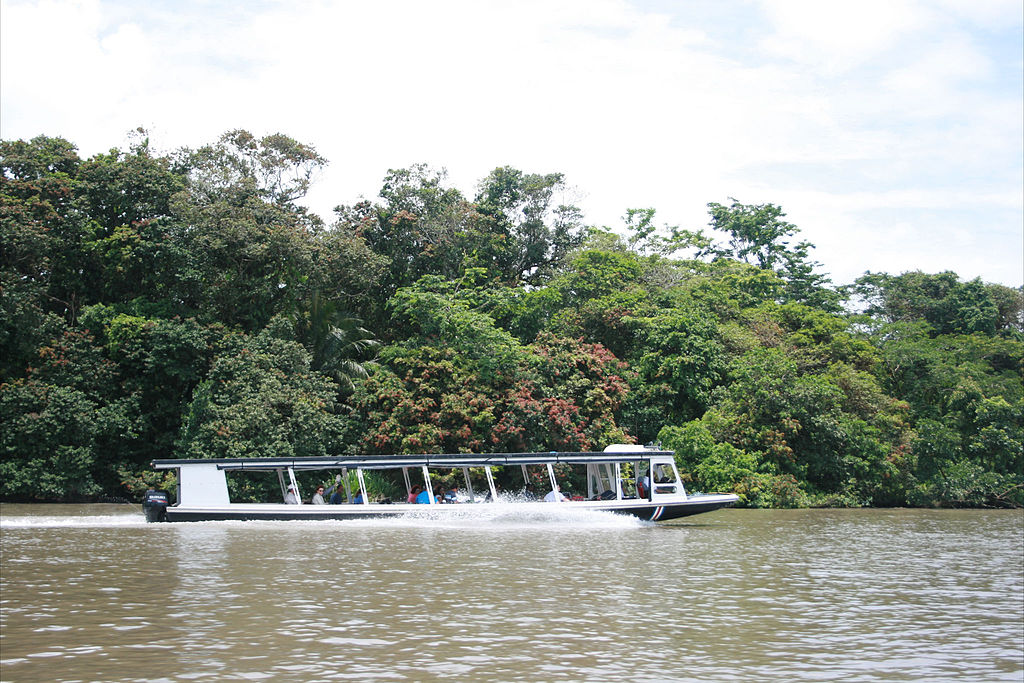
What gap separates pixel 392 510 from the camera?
894 inches

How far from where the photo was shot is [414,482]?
3016cm

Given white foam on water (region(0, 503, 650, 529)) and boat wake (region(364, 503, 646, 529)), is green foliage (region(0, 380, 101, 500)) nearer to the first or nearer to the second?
white foam on water (region(0, 503, 650, 529))

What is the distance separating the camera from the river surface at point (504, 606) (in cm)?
864

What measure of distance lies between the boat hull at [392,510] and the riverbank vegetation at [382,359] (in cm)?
534

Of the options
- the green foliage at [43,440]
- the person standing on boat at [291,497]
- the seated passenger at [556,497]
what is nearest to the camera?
A: the seated passenger at [556,497]

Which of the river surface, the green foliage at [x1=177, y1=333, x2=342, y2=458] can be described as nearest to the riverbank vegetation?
the green foliage at [x1=177, y1=333, x2=342, y2=458]

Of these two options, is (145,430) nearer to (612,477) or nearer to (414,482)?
(414,482)

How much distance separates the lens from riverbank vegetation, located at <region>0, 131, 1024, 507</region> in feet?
94.7

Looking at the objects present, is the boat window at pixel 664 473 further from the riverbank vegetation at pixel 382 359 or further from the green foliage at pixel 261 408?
the green foliage at pixel 261 408

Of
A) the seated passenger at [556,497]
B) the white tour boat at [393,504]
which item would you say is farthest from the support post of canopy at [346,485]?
the seated passenger at [556,497]

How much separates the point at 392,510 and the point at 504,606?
11710 millimetres

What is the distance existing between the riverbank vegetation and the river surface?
9055mm

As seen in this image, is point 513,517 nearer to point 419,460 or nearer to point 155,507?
point 419,460

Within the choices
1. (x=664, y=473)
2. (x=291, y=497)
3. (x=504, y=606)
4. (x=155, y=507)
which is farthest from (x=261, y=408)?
(x=504, y=606)
